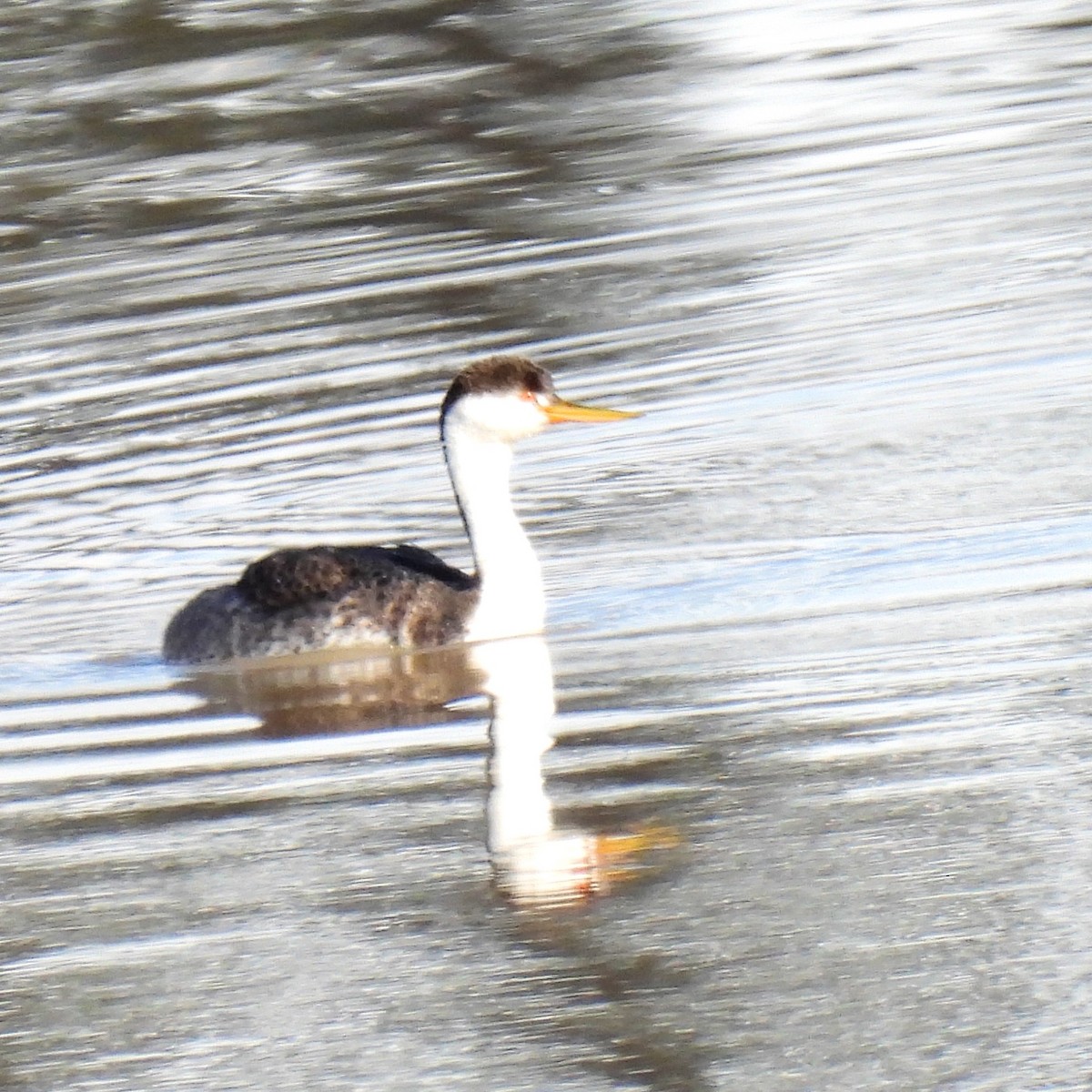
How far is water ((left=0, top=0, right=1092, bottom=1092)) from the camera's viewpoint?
243 inches

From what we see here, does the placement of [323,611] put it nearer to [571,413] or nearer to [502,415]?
[502,415]

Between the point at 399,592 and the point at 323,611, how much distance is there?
29 centimetres

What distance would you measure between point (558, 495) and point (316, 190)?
256 inches

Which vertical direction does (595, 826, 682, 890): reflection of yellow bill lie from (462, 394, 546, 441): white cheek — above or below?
above

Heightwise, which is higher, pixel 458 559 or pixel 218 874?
pixel 218 874

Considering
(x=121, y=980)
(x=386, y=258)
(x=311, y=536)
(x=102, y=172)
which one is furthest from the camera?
(x=102, y=172)

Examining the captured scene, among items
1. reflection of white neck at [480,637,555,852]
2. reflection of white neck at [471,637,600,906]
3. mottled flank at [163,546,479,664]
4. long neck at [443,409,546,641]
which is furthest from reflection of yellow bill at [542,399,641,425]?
reflection of white neck at [471,637,600,906]

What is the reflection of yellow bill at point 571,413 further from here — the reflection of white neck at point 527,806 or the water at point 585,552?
the reflection of white neck at point 527,806

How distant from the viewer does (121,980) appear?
21.1 feet

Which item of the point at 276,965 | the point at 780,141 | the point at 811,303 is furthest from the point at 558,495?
the point at 780,141

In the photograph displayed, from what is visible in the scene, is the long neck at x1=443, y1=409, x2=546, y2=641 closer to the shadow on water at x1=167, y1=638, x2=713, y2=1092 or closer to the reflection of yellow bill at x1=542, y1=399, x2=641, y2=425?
the shadow on water at x1=167, y1=638, x2=713, y2=1092

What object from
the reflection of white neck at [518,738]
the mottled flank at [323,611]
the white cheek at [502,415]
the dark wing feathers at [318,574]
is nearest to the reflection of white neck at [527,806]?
the reflection of white neck at [518,738]

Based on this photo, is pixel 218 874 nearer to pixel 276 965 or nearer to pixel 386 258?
pixel 276 965

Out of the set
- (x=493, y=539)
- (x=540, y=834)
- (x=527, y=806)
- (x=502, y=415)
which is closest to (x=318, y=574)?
(x=493, y=539)
